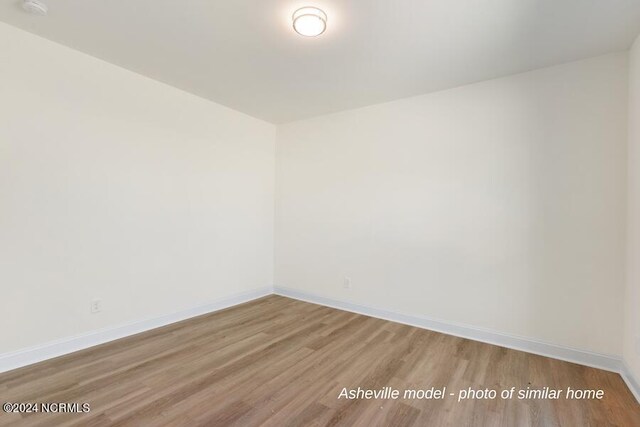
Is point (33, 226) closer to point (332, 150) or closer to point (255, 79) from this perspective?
point (255, 79)

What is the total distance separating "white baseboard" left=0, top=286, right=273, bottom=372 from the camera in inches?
86.3

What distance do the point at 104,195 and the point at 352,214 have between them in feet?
8.52

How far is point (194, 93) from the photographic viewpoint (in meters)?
3.31

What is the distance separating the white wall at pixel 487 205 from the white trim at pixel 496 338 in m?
0.06

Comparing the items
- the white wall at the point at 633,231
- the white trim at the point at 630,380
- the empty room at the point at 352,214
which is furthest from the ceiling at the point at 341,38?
the white trim at the point at 630,380

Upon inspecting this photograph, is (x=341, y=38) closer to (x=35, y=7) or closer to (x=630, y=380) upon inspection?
(x=35, y=7)

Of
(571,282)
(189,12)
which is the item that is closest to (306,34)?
(189,12)

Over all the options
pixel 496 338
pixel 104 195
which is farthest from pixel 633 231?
pixel 104 195

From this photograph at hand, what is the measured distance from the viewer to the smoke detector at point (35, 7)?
1899mm

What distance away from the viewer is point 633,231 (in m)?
2.11

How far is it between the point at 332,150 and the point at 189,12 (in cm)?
226

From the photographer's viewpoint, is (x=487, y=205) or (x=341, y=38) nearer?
(x=341, y=38)

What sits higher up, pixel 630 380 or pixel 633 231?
pixel 633 231

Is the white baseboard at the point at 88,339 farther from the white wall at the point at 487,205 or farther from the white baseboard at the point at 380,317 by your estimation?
the white wall at the point at 487,205
